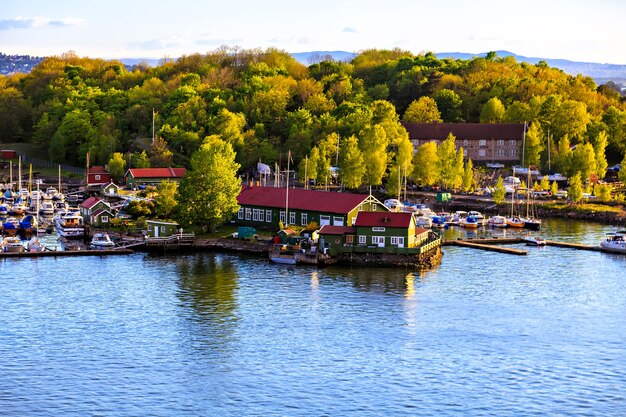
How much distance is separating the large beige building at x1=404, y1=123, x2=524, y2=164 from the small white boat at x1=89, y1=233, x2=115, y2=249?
54.5m

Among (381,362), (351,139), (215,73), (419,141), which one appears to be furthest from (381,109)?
(381,362)

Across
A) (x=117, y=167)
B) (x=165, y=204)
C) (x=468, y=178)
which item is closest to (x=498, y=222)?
(x=468, y=178)

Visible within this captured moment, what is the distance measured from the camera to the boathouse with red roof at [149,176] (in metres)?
104

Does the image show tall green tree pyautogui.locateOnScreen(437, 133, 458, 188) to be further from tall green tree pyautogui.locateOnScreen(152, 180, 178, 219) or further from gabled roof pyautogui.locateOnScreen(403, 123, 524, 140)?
tall green tree pyautogui.locateOnScreen(152, 180, 178, 219)

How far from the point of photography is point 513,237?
7912cm

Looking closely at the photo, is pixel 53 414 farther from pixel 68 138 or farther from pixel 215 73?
pixel 215 73

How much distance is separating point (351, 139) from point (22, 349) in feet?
221

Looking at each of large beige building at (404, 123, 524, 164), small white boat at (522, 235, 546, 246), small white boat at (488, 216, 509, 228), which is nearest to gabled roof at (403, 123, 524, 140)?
large beige building at (404, 123, 524, 164)

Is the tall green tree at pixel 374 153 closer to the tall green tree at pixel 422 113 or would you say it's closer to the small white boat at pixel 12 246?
the tall green tree at pixel 422 113

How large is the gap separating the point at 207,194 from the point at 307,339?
29157mm

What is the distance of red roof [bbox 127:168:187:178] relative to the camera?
343 feet

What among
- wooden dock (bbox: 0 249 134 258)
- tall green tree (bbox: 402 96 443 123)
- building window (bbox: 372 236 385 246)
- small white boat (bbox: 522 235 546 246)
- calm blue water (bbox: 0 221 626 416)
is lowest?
calm blue water (bbox: 0 221 626 416)

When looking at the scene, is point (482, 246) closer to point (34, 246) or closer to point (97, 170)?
point (34, 246)

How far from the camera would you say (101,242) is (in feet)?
234
